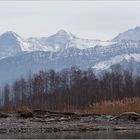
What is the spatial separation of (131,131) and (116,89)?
7422cm

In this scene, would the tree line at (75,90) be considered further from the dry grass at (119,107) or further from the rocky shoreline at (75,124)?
the rocky shoreline at (75,124)

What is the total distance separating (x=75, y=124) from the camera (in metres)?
37.3

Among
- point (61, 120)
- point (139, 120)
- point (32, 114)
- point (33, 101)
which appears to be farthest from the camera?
point (33, 101)

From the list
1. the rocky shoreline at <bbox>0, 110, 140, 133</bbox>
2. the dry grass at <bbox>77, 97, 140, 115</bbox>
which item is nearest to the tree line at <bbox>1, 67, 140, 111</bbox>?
the dry grass at <bbox>77, 97, 140, 115</bbox>

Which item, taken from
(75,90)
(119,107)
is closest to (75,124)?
(119,107)

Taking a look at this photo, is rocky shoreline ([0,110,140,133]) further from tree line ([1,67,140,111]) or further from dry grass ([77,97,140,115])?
tree line ([1,67,140,111])

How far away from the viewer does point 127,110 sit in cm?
4175

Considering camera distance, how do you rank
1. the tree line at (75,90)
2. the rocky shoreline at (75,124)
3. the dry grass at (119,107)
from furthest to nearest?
the tree line at (75,90)
the dry grass at (119,107)
the rocky shoreline at (75,124)

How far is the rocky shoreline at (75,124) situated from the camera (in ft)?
110

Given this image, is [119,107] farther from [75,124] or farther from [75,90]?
[75,90]

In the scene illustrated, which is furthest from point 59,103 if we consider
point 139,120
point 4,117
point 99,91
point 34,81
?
point 139,120

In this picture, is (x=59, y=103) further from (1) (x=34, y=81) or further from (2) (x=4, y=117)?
(2) (x=4, y=117)

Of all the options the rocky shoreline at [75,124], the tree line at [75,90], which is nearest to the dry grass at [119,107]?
the rocky shoreline at [75,124]

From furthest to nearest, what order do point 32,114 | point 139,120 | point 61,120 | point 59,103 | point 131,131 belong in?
point 59,103
point 32,114
point 61,120
point 139,120
point 131,131
